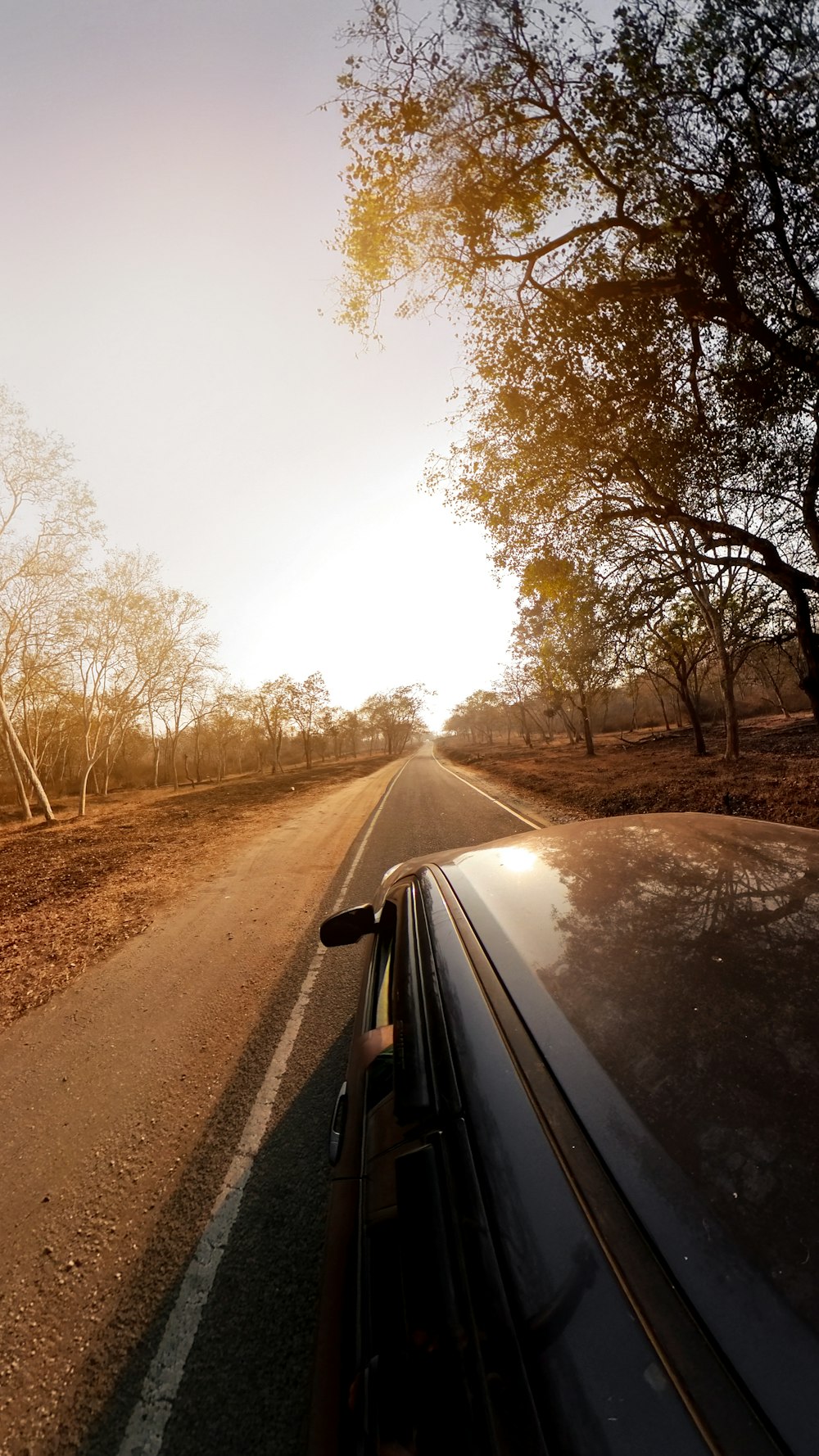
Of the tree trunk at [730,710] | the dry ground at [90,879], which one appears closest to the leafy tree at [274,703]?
the dry ground at [90,879]

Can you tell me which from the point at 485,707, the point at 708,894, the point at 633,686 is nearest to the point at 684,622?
the point at 708,894

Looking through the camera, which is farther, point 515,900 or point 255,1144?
point 255,1144

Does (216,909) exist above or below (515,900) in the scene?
below

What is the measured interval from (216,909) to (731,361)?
11.1 meters

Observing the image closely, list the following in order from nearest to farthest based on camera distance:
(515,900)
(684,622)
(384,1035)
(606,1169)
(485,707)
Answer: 1. (606,1169)
2. (384,1035)
3. (515,900)
4. (684,622)
5. (485,707)

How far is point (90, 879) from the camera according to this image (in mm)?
9430

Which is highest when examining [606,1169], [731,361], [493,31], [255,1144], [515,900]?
[493,31]

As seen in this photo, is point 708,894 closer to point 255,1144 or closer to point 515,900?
point 515,900

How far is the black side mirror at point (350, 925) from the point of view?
8.14 feet

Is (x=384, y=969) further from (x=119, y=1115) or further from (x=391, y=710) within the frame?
(x=391, y=710)

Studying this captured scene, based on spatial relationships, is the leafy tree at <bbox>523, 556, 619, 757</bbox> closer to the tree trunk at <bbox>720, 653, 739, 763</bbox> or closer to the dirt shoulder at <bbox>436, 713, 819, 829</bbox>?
the dirt shoulder at <bbox>436, 713, 819, 829</bbox>

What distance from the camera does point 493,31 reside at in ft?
18.7

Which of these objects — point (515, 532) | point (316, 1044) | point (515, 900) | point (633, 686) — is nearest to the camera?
point (515, 900)

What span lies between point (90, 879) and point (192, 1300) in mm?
9022
